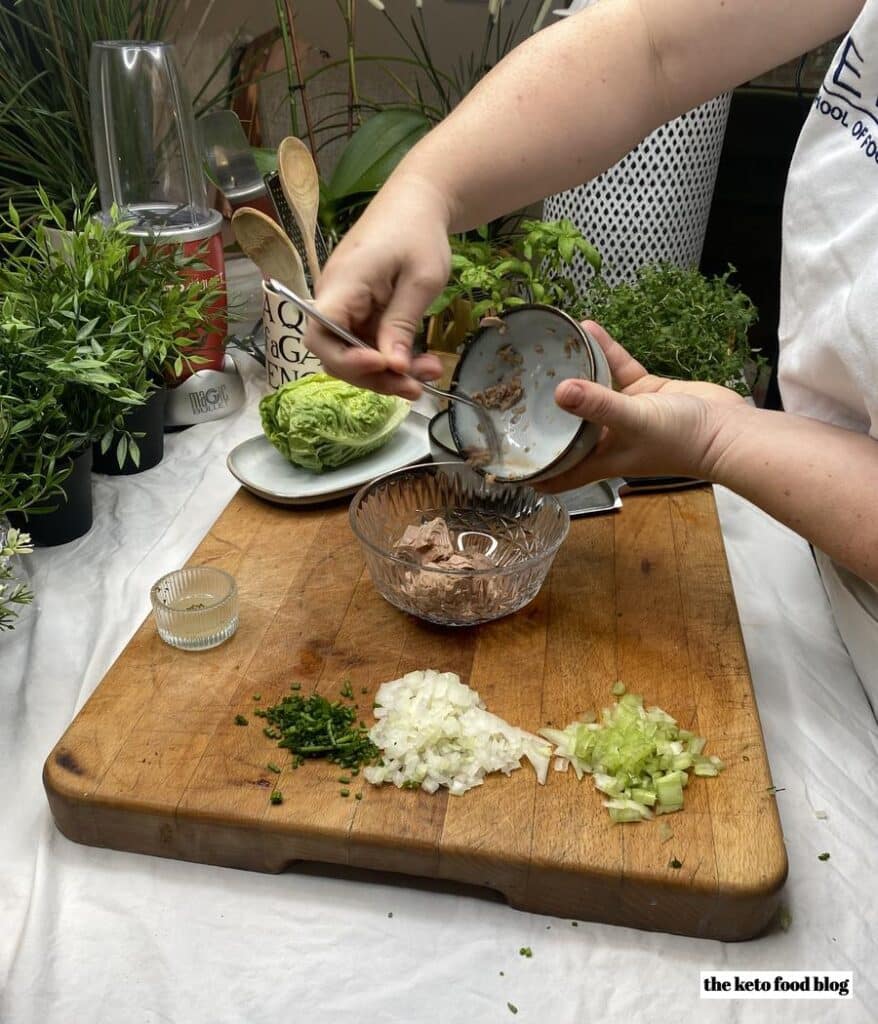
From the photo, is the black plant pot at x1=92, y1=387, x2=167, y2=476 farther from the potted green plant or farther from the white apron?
the white apron

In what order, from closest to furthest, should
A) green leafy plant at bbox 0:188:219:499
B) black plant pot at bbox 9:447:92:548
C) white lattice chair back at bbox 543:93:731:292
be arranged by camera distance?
green leafy plant at bbox 0:188:219:499
black plant pot at bbox 9:447:92:548
white lattice chair back at bbox 543:93:731:292

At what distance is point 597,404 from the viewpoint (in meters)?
0.83

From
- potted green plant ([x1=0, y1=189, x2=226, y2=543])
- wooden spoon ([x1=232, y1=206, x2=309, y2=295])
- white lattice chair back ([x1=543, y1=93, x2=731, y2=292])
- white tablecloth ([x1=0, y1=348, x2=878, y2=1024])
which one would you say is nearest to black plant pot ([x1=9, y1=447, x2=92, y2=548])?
potted green plant ([x1=0, y1=189, x2=226, y2=543])

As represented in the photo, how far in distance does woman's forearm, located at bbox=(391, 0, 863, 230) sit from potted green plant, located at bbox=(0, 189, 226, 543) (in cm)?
41

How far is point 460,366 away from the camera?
997mm

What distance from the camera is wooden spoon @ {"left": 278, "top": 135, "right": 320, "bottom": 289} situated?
55.8 inches

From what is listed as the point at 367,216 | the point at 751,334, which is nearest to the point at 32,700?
the point at 367,216

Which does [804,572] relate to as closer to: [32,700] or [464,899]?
[464,899]

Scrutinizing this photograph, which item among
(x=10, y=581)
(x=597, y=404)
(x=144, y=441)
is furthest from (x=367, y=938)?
(x=144, y=441)

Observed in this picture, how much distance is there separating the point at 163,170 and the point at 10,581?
29.8 inches

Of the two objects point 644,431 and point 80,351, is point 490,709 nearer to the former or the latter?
point 644,431

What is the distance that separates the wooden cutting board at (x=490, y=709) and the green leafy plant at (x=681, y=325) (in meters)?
A: 0.26

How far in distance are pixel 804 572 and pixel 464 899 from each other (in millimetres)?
626

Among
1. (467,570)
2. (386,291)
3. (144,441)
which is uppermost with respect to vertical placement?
(386,291)
